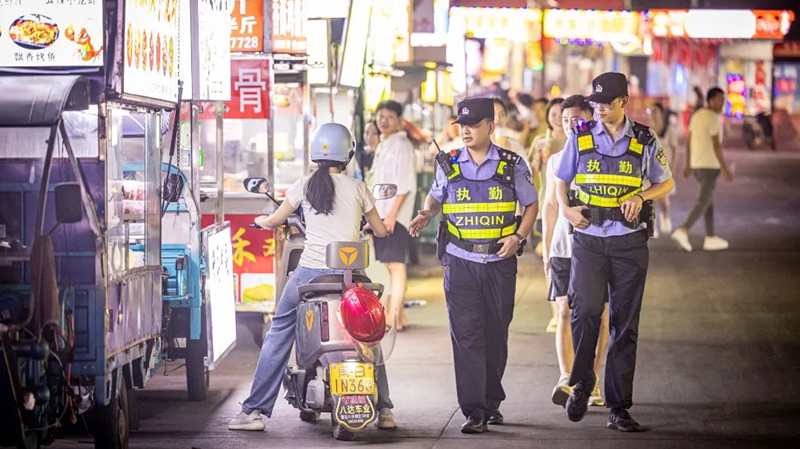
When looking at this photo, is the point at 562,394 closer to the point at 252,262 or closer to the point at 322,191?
the point at 322,191

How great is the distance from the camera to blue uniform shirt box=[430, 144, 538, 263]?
8.11m

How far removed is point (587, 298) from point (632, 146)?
96cm

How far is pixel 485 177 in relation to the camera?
8102 mm

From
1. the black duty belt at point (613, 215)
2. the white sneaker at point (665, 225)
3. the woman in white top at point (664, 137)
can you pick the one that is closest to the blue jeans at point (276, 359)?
Result: the black duty belt at point (613, 215)

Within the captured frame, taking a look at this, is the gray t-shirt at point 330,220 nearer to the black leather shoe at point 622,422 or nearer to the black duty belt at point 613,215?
the black duty belt at point 613,215

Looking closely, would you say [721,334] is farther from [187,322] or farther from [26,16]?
[26,16]

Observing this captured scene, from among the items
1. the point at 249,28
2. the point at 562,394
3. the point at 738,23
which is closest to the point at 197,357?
the point at 562,394

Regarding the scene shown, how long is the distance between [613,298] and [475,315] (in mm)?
855

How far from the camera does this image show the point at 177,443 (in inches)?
308

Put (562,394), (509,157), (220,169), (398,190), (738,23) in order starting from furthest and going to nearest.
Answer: (738,23), (398,190), (220,169), (562,394), (509,157)

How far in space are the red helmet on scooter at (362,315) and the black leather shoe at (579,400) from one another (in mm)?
1393

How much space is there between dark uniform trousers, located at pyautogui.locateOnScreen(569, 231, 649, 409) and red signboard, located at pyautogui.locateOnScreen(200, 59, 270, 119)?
4.14 m

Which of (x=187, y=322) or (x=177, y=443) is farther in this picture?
(x=187, y=322)

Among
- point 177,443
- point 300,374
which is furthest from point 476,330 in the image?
point 177,443
